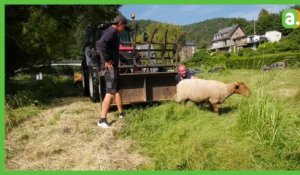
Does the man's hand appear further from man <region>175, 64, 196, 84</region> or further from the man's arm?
man <region>175, 64, 196, 84</region>

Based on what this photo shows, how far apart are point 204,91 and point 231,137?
107 inches

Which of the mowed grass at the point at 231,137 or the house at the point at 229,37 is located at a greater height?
the house at the point at 229,37

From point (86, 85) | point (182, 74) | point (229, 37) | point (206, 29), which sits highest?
point (206, 29)

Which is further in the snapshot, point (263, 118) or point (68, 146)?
point (68, 146)

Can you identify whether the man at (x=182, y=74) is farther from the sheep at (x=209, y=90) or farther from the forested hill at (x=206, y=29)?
the forested hill at (x=206, y=29)

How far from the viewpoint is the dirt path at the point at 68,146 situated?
5.44 meters

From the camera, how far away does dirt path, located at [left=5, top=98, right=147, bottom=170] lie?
17.8ft

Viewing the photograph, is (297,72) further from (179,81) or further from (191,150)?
(191,150)

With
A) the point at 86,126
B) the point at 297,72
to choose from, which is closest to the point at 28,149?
the point at 86,126

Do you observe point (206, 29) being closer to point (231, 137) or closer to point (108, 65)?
point (108, 65)

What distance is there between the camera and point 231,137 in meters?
5.73

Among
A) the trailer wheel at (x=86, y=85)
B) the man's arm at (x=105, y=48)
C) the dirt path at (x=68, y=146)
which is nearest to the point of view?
the dirt path at (x=68, y=146)

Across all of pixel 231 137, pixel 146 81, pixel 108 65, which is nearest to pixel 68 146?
pixel 108 65

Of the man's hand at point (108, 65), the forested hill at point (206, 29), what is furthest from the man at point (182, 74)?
the forested hill at point (206, 29)
